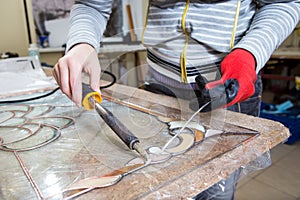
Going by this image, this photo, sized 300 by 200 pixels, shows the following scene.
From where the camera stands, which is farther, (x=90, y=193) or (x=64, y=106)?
(x=64, y=106)

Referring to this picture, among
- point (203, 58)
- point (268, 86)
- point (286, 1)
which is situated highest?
point (286, 1)

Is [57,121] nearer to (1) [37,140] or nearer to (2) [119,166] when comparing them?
(1) [37,140]

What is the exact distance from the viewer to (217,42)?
0.53 m

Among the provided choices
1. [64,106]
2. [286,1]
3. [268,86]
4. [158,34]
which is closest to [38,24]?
[64,106]

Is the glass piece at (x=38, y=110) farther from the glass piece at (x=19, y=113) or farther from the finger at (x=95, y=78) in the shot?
the finger at (x=95, y=78)

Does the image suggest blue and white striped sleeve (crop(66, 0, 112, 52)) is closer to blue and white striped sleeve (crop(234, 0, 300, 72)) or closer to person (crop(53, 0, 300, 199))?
person (crop(53, 0, 300, 199))

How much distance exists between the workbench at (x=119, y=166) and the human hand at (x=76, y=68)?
90 mm

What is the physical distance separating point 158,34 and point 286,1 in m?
0.24

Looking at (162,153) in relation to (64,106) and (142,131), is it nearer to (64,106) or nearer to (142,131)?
(142,131)

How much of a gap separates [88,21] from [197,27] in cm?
22

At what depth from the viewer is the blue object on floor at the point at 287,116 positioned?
5.39ft

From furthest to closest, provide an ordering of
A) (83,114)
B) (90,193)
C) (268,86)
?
(268,86) < (83,114) < (90,193)

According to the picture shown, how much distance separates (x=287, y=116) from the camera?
1733 millimetres

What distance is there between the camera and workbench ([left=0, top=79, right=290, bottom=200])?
0.32 meters
